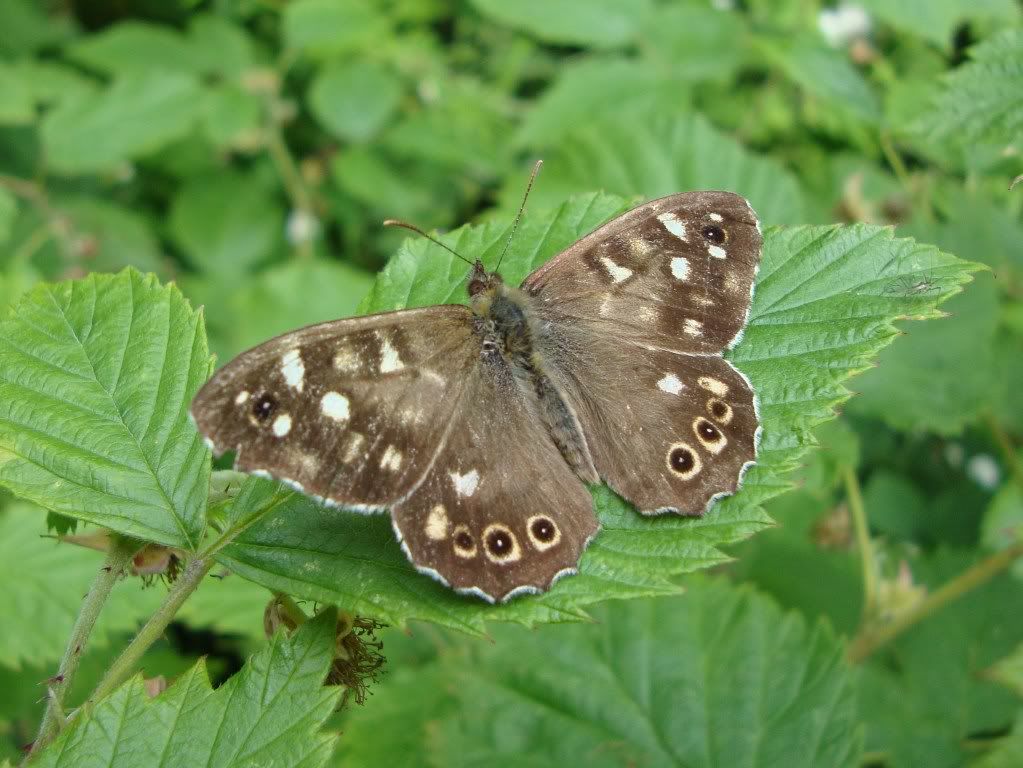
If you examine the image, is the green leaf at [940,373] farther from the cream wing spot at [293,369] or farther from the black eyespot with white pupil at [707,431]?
the cream wing spot at [293,369]

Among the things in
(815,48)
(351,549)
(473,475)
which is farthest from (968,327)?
(351,549)

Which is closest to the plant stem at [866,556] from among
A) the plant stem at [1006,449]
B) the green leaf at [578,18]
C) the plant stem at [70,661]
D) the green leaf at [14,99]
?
the plant stem at [1006,449]

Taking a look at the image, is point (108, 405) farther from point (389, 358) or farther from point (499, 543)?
point (499, 543)

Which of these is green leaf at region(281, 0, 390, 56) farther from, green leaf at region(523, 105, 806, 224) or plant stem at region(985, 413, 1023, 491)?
plant stem at region(985, 413, 1023, 491)

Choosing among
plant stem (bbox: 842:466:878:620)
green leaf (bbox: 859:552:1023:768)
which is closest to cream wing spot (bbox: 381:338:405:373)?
plant stem (bbox: 842:466:878:620)

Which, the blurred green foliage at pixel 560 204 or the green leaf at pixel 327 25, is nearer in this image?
the blurred green foliage at pixel 560 204

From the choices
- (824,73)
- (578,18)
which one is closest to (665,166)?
(824,73)

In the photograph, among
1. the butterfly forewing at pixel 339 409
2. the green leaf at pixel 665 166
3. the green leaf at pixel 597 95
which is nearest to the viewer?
the butterfly forewing at pixel 339 409
